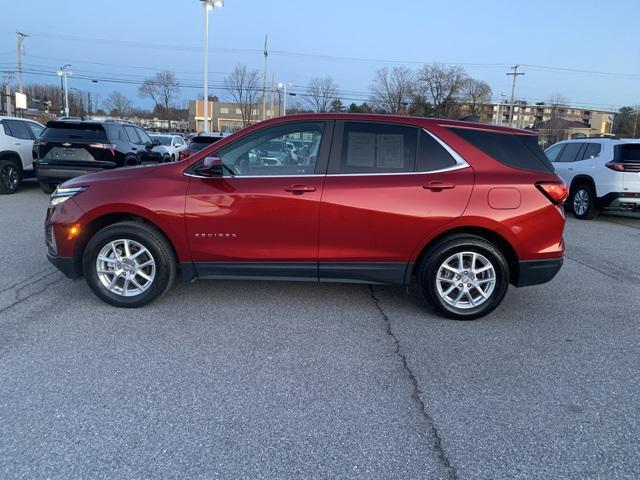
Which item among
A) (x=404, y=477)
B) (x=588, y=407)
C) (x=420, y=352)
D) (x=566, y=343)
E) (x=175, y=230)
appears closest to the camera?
(x=404, y=477)

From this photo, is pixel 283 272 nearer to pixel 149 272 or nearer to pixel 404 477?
pixel 149 272

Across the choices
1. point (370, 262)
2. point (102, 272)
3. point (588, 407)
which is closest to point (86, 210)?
point (102, 272)

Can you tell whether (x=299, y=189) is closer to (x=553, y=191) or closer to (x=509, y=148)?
(x=509, y=148)

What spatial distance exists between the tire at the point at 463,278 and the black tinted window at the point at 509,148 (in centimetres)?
78

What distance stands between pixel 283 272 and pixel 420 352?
141cm

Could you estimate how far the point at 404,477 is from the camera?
96.1 inches

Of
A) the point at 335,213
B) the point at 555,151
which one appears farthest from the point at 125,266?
the point at 555,151

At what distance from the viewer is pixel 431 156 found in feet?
14.4

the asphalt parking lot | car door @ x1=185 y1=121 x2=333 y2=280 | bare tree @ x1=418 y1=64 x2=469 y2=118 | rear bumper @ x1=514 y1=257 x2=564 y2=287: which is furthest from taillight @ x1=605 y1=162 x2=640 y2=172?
bare tree @ x1=418 y1=64 x2=469 y2=118

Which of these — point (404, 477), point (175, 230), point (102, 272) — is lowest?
point (404, 477)

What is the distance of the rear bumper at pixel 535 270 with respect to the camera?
4480 mm

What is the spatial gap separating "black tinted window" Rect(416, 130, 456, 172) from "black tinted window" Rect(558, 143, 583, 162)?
8.95m

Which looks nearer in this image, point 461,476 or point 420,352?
point 461,476

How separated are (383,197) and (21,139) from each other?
1063 centimetres
